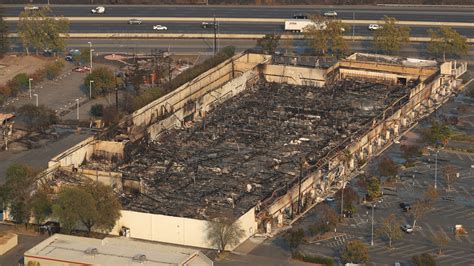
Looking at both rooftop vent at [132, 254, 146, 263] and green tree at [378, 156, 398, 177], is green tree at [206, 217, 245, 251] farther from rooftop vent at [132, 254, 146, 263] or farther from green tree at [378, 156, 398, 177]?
green tree at [378, 156, 398, 177]

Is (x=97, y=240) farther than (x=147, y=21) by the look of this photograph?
No

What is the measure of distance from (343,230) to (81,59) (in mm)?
27284

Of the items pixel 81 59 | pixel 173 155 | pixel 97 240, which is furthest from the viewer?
pixel 81 59

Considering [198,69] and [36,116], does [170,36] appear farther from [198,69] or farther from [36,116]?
[36,116]

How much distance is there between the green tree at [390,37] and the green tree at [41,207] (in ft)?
95.5

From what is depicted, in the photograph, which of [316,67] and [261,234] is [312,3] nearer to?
[316,67]

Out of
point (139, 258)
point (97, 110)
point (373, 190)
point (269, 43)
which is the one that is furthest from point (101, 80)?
point (139, 258)

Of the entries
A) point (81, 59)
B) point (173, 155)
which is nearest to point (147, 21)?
point (81, 59)

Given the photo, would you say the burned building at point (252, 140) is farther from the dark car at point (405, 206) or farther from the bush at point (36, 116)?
the bush at point (36, 116)

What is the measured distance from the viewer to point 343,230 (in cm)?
3769

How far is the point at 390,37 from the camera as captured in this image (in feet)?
203

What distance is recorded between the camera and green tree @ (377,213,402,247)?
36.4 metres

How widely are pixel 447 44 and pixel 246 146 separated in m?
20.3

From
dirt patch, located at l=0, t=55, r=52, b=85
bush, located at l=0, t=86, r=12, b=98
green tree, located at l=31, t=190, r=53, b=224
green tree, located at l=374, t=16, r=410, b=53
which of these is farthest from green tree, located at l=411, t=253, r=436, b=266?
dirt patch, located at l=0, t=55, r=52, b=85
